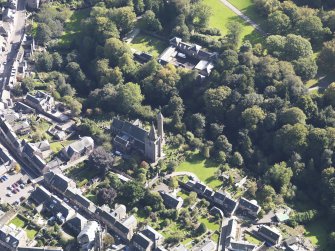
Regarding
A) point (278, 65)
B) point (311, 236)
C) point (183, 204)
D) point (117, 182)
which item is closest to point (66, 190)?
point (117, 182)

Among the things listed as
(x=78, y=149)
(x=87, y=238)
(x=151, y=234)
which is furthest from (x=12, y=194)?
(x=151, y=234)

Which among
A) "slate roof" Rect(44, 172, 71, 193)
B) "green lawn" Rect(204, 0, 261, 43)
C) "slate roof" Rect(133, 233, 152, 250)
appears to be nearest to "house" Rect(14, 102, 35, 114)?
"slate roof" Rect(44, 172, 71, 193)

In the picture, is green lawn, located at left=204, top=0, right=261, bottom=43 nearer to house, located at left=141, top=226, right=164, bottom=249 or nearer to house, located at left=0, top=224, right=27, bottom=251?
house, located at left=141, top=226, right=164, bottom=249

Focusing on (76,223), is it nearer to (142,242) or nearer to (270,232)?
(142,242)

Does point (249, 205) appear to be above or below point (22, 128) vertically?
above

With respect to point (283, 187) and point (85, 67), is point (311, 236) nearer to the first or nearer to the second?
point (283, 187)

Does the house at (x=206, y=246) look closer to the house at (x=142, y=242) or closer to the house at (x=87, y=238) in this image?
the house at (x=142, y=242)

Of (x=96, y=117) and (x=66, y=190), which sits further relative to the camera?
(x=96, y=117)
